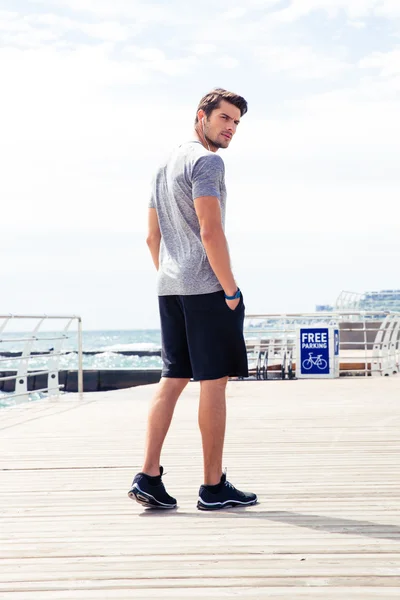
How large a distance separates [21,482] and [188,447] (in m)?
1.29

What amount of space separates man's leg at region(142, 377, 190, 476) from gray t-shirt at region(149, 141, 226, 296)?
34 centimetres

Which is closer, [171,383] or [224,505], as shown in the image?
[224,505]

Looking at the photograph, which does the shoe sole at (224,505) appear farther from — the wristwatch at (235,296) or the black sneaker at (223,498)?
the wristwatch at (235,296)

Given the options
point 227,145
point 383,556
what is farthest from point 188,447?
point 383,556

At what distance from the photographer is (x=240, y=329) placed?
3.00 m

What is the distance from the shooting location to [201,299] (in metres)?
2.98

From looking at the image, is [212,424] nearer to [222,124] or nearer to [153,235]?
[153,235]

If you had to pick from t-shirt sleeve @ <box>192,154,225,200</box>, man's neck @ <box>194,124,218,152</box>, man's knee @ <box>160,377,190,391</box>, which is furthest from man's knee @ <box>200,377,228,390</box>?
man's neck @ <box>194,124,218,152</box>

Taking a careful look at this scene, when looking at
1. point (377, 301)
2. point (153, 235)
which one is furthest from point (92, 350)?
point (153, 235)

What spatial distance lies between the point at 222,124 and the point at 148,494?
1339 mm

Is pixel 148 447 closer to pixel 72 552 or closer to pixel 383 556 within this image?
pixel 72 552

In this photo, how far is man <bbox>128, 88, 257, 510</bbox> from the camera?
115 inches

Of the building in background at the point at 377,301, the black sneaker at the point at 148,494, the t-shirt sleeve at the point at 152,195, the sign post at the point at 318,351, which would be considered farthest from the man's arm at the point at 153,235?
the building in background at the point at 377,301

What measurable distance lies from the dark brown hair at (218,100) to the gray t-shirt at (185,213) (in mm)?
147
